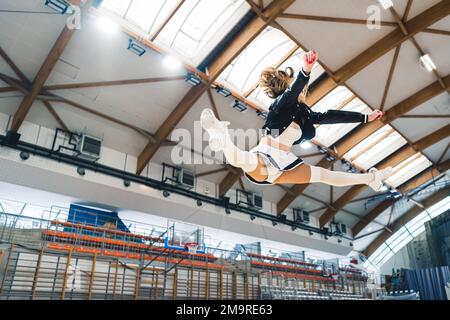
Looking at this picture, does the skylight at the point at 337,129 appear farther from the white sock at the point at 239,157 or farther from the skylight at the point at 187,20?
the white sock at the point at 239,157

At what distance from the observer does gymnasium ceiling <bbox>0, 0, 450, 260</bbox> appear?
322 inches

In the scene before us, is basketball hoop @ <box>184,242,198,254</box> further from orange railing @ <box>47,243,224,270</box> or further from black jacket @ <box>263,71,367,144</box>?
black jacket @ <box>263,71,367,144</box>

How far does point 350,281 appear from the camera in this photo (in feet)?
53.7

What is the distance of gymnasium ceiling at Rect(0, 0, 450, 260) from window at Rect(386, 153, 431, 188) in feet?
12.4

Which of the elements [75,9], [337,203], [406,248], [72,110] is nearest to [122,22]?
[75,9]

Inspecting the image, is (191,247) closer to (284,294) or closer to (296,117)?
(284,294)

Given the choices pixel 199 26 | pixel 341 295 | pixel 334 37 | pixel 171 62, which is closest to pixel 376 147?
pixel 341 295

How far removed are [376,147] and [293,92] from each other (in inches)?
544

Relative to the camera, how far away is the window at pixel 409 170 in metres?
16.7

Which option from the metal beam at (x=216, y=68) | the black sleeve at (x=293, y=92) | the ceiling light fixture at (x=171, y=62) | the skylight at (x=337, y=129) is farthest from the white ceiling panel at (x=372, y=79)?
the black sleeve at (x=293, y=92)

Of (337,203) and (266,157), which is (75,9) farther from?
(337,203)

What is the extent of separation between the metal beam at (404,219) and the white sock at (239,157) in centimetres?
1997

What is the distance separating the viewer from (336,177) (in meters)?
3.13
